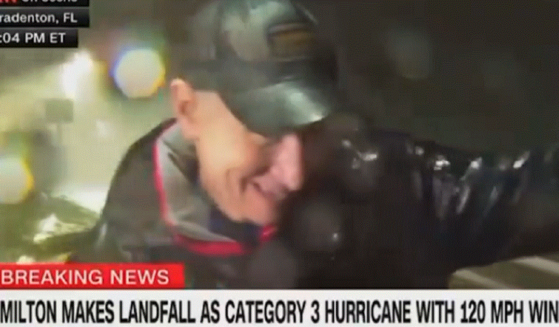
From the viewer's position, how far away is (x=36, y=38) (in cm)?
137

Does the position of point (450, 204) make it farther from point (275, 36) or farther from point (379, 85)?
point (275, 36)

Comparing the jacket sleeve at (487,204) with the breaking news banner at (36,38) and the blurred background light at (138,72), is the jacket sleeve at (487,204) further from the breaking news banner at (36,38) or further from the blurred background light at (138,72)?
the breaking news banner at (36,38)

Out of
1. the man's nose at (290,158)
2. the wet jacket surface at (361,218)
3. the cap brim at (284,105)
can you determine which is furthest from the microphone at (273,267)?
the cap brim at (284,105)

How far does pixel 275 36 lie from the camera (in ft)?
4.42

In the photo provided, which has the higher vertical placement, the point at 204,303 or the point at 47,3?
the point at 47,3

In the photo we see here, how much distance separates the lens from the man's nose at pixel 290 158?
1.34 metres

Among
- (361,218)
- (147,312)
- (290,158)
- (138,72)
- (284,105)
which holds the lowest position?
(147,312)

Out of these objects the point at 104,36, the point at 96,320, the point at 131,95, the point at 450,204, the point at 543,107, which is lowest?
the point at 96,320

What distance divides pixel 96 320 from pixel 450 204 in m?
0.80

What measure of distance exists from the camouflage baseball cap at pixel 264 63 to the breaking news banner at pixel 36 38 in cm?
26

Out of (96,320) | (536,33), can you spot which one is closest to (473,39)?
(536,33)

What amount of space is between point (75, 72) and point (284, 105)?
18.0 inches

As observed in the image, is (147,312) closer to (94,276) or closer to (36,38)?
A: (94,276)

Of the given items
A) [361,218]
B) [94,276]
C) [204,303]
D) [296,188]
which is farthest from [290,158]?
[94,276]
